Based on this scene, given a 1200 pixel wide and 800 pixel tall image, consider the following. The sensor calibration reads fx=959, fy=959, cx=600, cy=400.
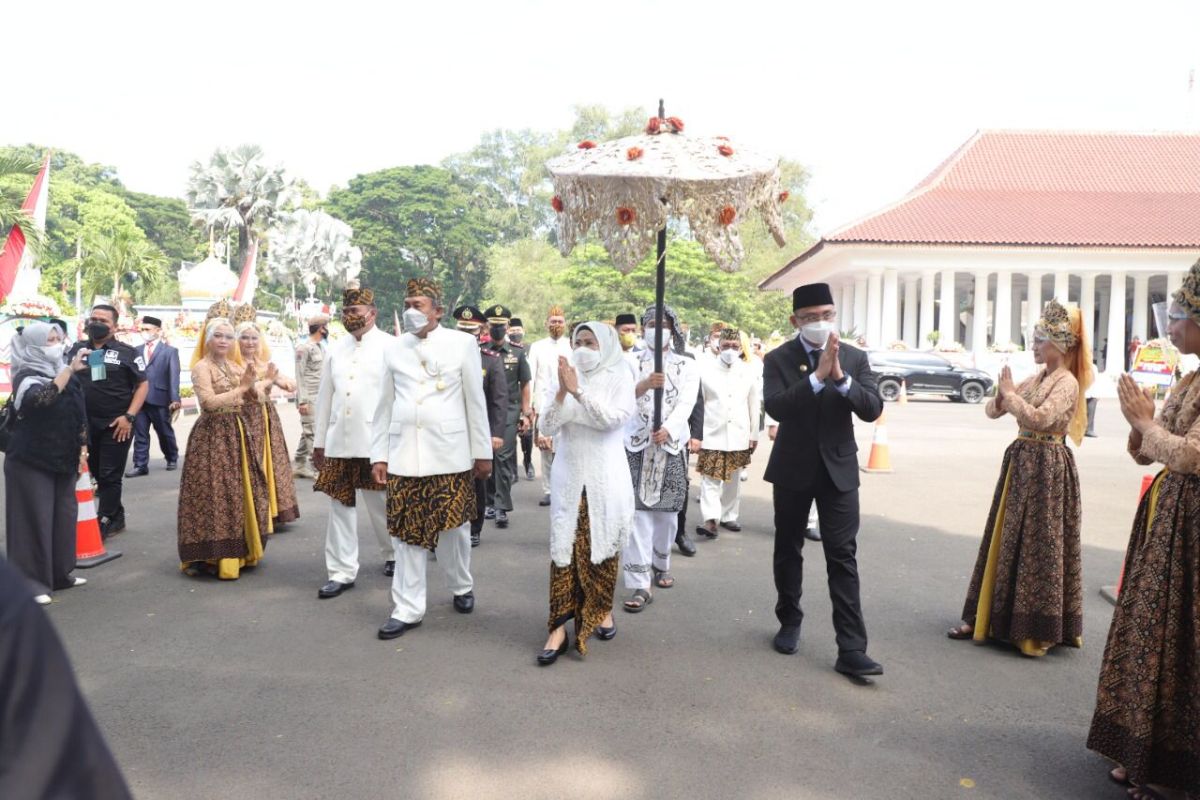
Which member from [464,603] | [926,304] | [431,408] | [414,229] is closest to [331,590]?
[464,603]

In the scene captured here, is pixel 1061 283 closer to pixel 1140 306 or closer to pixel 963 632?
pixel 1140 306

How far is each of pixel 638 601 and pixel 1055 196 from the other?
121 feet

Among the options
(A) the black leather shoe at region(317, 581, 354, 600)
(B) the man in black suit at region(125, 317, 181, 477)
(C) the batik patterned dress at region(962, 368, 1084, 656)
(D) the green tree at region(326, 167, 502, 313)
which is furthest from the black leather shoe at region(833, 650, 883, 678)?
(D) the green tree at region(326, 167, 502, 313)

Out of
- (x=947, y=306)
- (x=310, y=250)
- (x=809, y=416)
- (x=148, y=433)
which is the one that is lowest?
(x=148, y=433)

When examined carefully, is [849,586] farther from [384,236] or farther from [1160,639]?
[384,236]

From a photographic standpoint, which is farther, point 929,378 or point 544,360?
point 929,378

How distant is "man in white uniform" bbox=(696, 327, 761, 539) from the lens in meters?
8.59

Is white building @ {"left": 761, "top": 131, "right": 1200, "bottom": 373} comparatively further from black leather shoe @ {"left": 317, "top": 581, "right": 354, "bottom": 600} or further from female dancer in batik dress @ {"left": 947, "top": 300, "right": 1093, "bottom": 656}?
black leather shoe @ {"left": 317, "top": 581, "right": 354, "bottom": 600}

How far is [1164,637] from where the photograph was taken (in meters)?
3.53

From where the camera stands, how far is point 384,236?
7112cm

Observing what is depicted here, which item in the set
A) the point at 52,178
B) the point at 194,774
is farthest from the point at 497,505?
the point at 52,178

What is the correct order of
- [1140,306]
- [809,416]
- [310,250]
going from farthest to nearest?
[310,250] < [1140,306] < [809,416]

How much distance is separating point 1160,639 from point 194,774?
364 cm

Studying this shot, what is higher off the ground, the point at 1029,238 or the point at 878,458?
the point at 1029,238
